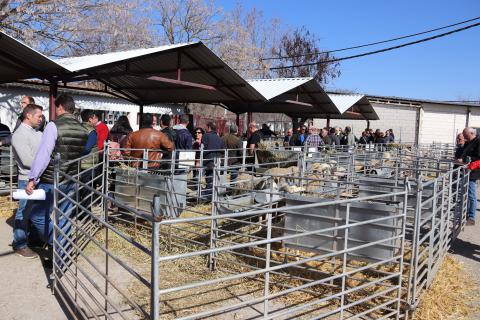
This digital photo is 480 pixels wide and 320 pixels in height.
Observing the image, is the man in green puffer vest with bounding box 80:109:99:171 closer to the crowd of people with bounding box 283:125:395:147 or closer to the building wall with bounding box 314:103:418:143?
the crowd of people with bounding box 283:125:395:147

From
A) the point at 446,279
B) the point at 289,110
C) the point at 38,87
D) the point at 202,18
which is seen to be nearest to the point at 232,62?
the point at 202,18

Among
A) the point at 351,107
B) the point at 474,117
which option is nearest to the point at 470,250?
the point at 351,107

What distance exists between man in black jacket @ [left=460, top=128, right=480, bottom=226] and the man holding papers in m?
6.75

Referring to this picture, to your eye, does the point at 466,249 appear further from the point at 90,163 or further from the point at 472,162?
the point at 90,163

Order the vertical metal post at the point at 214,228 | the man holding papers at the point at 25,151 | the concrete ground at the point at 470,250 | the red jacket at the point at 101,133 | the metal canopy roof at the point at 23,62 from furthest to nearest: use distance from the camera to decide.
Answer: the metal canopy roof at the point at 23,62 < the red jacket at the point at 101,133 < the concrete ground at the point at 470,250 < the man holding papers at the point at 25,151 < the vertical metal post at the point at 214,228

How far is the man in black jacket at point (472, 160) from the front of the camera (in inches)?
291

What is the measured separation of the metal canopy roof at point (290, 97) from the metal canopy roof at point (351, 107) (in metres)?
0.90

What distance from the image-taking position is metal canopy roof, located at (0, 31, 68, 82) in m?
8.84

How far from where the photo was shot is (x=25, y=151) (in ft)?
17.3

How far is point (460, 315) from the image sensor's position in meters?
4.33

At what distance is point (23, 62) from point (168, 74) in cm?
423

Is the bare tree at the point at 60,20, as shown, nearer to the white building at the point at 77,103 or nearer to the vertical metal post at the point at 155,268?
the white building at the point at 77,103

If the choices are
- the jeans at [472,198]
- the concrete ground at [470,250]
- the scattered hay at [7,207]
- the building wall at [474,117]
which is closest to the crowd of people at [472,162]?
the jeans at [472,198]

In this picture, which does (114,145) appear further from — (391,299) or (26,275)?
(391,299)
